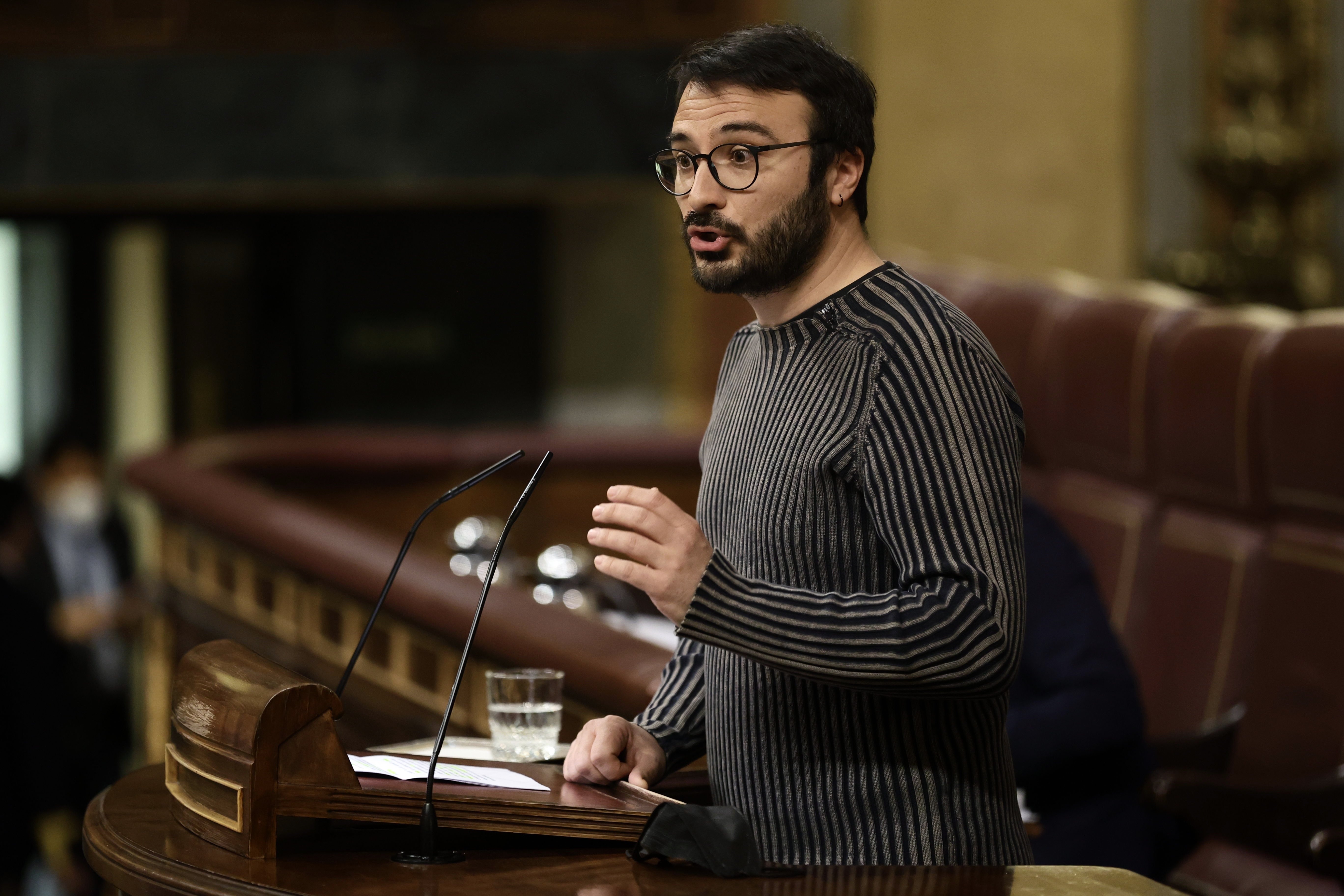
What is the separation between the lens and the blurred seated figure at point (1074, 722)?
94.7 inches

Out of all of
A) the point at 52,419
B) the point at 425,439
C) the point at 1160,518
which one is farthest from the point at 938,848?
the point at 52,419

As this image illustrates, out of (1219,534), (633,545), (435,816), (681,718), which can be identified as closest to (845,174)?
(633,545)

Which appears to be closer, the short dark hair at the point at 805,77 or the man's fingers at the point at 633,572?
the man's fingers at the point at 633,572

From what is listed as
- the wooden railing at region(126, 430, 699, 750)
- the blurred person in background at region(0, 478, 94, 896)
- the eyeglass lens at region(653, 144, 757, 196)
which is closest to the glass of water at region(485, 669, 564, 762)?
the wooden railing at region(126, 430, 699, 750)

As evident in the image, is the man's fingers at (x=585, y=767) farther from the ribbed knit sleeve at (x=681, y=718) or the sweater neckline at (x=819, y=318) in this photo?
the sweater neckline at (x=819, y=318)

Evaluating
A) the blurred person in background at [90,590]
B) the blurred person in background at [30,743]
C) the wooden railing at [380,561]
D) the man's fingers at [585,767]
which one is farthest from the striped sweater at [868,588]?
the blurred person in background at [90,590]

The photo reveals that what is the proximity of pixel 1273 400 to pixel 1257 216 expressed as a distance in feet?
11.3

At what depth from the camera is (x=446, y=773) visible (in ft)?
4.75

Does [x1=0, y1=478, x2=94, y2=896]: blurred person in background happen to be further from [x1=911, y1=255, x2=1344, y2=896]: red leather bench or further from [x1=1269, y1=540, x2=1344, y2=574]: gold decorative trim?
[x1=1269, y1=540, x2=1344, y2=574]: gold decorative trim

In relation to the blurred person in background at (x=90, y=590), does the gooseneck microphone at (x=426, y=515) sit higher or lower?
higher

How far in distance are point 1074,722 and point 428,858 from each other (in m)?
1.34

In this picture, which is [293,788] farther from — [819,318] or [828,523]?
[819,318]

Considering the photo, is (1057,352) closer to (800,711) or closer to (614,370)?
(800,711)

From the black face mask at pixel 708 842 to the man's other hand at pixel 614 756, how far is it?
157 mm
